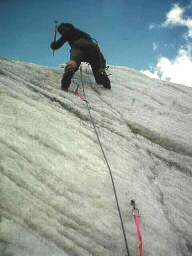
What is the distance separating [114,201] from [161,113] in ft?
12.2

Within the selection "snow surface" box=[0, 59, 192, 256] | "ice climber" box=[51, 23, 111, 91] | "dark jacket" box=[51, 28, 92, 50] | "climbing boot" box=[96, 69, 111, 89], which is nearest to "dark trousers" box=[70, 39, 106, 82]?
"ice climber" box=[51, 23, 111, 91]

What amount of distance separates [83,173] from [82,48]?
441cm

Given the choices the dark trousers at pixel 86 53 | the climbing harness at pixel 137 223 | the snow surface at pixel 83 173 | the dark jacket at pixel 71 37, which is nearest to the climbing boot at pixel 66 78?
the snow surface at pixel 83 173

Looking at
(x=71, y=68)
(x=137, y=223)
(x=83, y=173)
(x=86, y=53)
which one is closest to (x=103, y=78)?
(x=86, y=53)

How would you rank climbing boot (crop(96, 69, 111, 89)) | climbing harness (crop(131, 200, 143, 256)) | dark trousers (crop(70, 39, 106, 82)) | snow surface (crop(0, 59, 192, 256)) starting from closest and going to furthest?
snow surface (crop(0, 59, 192, 256)) → climbing harness (crop(131, 200, 143, 256)) → dark trousers (crop(70, 39, 106, 82)) → climbing boot (crop(96, 69, 111, 89))

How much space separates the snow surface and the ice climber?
1056 millimetres

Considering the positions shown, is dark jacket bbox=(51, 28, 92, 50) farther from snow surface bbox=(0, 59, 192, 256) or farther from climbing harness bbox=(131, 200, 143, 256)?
climbing harness bbox=(131, 200, 143, 256)

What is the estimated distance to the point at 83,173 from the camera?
10.3ft

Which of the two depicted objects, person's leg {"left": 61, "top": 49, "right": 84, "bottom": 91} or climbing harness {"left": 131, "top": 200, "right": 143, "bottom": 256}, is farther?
person's leg {"left": 61, "top": 49, "right": 84, "bottom": 91}

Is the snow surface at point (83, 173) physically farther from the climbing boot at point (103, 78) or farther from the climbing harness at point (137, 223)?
the climbing boot at point (103, 78)

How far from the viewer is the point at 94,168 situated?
332 cm

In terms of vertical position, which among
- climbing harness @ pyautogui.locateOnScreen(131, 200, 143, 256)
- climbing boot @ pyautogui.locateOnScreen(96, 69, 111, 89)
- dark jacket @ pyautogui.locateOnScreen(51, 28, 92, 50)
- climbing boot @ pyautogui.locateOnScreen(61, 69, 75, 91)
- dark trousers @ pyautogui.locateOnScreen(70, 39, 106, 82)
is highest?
dark jacket @ pyautogui.locateOnScreen(51, 28, 92, 50)

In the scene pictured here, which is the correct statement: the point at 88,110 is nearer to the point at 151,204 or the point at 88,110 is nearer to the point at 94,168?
the point at 94,168

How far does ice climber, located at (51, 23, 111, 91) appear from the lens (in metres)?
6.13
